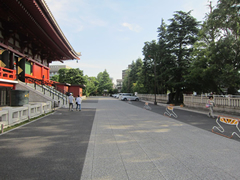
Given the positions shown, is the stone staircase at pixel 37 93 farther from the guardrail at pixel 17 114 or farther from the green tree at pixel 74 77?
the green tree at pixel 74 77

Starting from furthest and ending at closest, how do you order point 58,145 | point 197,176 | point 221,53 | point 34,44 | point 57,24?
point 34,44
point 221,53
point 57,24
point 58,145
point 197,176

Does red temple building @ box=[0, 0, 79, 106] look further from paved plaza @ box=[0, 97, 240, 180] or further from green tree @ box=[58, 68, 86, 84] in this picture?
green tree @ box=[58, 68, 86, 84]

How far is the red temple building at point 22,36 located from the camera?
11.7 meters

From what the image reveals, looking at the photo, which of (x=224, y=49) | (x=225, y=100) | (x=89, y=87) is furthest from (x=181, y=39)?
(x=89, y=87)

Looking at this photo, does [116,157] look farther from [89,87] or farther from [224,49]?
[89,87]

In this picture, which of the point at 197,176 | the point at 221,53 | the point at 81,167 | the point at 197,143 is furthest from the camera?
the point at 221,53

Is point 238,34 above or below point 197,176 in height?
above

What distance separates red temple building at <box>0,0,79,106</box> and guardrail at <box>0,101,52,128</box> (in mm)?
4461

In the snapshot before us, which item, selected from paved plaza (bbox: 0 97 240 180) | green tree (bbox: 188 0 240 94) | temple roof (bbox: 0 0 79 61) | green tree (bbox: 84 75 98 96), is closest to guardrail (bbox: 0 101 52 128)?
paved plaza (bbox: 0 97 240 180)

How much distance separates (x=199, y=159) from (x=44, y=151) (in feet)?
13.8

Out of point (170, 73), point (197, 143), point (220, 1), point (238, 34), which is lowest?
point (197, 143)

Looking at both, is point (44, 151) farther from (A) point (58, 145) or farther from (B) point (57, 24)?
(B) point (57, 24)

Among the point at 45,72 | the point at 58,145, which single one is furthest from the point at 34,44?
the point at 58,145

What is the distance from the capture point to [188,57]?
26.9 meters
